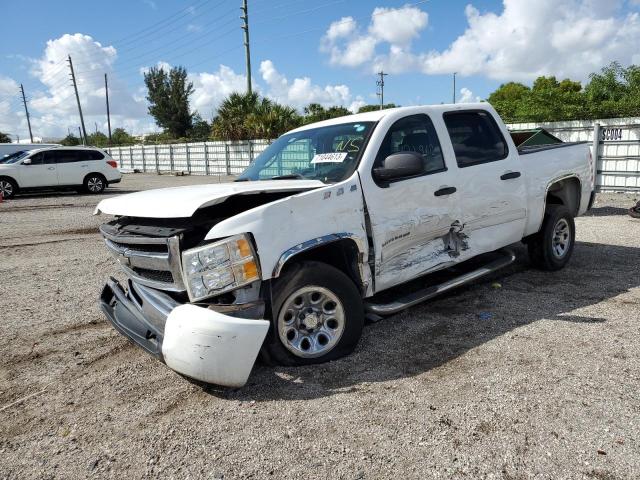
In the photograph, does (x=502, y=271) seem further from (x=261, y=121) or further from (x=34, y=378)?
(x=261, y=121)

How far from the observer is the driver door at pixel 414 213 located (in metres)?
3.84

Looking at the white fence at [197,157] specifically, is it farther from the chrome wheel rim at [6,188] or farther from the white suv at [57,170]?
the chrome wheel rim at [6,188]

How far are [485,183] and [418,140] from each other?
34.7 inches

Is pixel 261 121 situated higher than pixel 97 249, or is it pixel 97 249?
pixel 261 121

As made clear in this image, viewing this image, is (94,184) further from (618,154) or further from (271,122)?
(618,154)

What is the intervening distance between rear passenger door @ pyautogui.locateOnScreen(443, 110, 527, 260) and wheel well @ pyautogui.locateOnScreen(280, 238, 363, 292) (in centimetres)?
135

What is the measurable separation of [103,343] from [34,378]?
2.18 ft

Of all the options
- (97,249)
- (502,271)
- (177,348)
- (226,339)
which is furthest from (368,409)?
(97,249)

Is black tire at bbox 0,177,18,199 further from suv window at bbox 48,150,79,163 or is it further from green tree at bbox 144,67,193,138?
green tree at bbox 144,67,193,138

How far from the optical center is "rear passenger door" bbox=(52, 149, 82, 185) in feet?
57.6

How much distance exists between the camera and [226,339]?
289 cm

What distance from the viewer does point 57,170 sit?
688 inches

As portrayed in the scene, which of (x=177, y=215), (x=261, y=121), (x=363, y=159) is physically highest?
(x=261, y=121)

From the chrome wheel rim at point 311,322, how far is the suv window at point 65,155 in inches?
675
